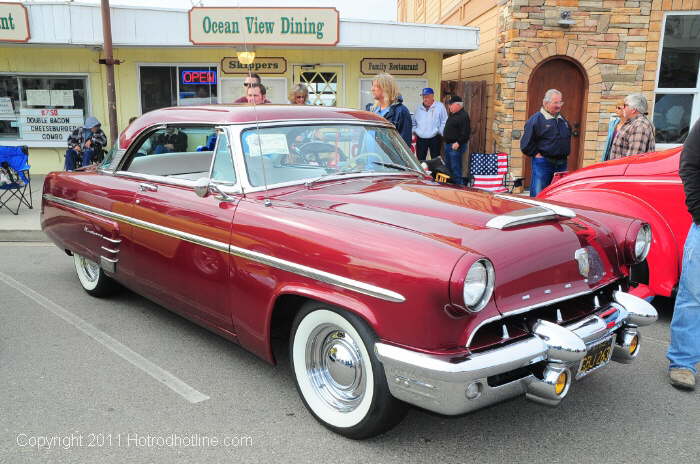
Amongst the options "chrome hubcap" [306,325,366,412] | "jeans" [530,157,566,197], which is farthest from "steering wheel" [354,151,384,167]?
"jeans" [530,157,566,197]

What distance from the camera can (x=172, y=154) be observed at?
15.3ft

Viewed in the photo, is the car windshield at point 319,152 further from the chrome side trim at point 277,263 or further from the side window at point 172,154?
the side window at point 172,154

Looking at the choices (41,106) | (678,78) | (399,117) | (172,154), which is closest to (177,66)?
(41,106)

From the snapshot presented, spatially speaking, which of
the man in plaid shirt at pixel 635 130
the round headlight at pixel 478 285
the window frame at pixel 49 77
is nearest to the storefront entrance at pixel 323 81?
the window frame at pixel 49 77

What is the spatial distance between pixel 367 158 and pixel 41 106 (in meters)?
11.1

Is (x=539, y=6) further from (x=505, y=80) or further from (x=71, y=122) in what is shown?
(x=71, y=122)

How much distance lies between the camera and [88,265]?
16.9 ft

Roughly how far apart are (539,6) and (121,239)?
8.86 metres

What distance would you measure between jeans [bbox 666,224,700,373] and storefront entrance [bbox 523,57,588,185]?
7968 mm

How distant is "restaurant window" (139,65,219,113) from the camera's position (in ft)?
41.4

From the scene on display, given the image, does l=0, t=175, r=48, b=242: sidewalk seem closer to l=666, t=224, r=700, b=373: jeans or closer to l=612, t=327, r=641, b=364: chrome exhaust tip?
l=612, t=327, r=641, b=364: chrome exhaust tip

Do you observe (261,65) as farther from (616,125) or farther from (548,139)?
(616,125)

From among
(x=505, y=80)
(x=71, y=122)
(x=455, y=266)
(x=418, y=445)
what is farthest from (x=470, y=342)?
Answer: (x=71, y=122)

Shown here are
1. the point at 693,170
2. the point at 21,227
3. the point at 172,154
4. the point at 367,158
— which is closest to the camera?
the point at 693,170
